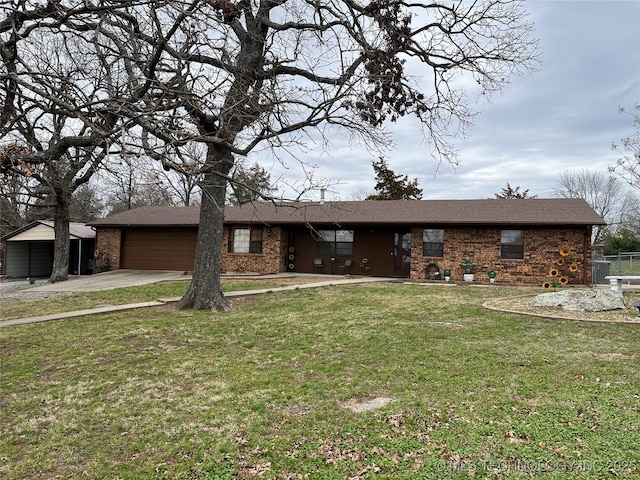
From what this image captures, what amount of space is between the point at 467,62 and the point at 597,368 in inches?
318

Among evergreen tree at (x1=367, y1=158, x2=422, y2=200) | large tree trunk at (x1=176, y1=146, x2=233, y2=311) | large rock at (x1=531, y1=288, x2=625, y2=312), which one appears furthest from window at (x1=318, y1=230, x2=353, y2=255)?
evergreen tree at (x1=367, y1=158, x2=422, y2=200)

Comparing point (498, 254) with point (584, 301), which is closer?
point (584, 301)

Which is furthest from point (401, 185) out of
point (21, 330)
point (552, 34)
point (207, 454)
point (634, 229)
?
point (207, 454)

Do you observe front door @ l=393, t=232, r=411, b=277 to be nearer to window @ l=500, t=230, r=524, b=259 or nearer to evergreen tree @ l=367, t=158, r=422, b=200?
window @ l=500, t=230, r=524, b=259

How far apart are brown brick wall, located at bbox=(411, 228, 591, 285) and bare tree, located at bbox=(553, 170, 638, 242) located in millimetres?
31666

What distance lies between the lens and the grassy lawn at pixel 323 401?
123 inches

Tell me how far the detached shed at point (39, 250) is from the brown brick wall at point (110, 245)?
895 millimetres

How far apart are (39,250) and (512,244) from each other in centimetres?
2443

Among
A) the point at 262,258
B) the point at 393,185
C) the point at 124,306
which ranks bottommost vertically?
the point at 124,306

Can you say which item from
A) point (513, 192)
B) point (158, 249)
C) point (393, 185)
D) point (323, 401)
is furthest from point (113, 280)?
Answer: point (513, 192)

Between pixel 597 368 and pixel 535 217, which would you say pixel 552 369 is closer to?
pixel 597 368

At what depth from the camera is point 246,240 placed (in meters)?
19.5

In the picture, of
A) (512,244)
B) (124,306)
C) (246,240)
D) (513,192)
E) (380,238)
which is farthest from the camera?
(513,192)

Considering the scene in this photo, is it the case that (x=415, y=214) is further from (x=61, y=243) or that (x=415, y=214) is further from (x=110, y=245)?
(x=61, y=243)
